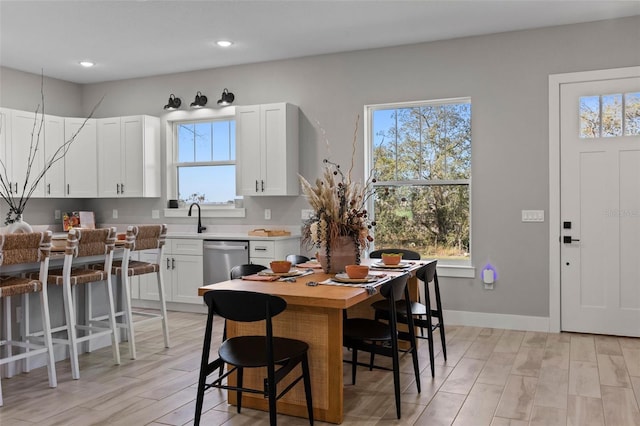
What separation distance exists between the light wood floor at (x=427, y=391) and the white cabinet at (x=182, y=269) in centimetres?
138

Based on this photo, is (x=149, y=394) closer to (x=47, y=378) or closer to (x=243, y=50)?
(x=47, y=378)

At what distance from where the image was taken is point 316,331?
9.93ft

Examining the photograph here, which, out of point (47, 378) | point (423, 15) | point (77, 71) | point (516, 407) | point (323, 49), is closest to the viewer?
point (516, 407)

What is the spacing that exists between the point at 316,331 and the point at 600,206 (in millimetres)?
3297

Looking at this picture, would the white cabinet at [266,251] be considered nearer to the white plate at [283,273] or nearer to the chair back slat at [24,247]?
the white plate at [283,273]

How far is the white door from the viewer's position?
15.9 ft

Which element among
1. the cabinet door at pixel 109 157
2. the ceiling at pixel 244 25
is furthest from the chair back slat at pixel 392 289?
the cabinet door at pixel 109 157

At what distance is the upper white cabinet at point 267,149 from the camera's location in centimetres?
594

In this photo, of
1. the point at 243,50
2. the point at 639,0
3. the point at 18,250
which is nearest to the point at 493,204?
the point at 639,0

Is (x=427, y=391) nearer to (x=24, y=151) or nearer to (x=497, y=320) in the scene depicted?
(x=497, y=320)

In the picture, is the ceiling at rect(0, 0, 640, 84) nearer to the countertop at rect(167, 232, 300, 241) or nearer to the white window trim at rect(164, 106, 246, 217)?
the white window trim at rect(164, 106, 246, 217)

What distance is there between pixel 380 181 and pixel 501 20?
6.48ft

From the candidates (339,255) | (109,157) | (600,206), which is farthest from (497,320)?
(109,157)

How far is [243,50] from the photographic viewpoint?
5855 millimetres
